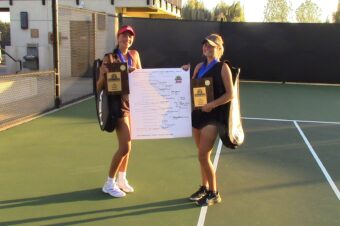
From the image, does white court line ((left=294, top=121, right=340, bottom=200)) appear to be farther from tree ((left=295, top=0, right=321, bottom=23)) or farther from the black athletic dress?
tree ((left=295, top=0, right=321, bottom=23))

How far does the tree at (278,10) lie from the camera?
44500 mm

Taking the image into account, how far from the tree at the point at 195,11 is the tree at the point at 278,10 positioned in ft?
35.5

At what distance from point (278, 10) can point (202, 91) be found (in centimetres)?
4316

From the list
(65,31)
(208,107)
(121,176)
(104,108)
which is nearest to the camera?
(208,107)

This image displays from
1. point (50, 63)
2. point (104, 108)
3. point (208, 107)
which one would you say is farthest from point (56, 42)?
point (50, 63)

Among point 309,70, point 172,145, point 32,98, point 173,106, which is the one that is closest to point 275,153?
point 172,145

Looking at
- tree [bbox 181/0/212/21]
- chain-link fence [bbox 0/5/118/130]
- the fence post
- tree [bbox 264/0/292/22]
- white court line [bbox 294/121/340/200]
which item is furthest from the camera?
tree [bbox 181/0/212/21]

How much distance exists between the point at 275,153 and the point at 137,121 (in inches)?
115

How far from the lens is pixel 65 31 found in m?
16.4

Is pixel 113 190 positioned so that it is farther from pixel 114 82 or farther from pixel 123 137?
pixel 114 82

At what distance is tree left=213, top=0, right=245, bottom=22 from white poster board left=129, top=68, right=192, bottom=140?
50353 mm

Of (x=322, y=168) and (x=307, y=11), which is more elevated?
(x=307, y=11)

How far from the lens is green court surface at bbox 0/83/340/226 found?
4.23 meters

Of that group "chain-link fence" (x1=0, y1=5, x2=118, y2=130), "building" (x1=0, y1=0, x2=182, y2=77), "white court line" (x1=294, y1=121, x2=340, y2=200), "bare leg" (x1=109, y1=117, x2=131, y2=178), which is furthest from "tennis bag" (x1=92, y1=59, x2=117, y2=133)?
"building" (x1=0, y1=0, x2=182, y2=77)
